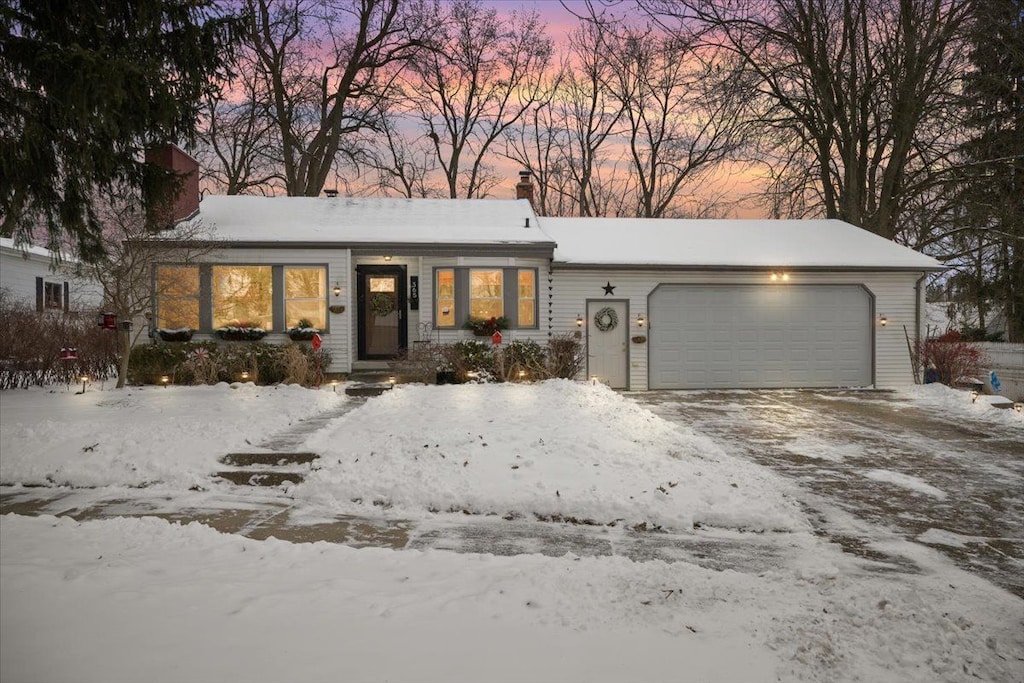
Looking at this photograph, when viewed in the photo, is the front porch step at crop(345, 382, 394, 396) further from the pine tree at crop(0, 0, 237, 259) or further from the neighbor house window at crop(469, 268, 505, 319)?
the pine tree at crop(0, 0, 237, 259)

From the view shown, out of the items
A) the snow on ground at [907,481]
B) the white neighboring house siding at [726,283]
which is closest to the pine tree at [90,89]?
the white neighboring house siding at [726,283]

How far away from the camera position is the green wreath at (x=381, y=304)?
15.2 metres

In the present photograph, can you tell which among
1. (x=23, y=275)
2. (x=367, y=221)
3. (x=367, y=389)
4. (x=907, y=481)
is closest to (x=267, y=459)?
(x=367, y=389)

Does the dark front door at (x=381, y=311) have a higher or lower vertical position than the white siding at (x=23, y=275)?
lower

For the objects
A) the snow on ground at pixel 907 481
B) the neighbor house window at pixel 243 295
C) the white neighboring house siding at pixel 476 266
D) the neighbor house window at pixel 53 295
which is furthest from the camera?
the neighbor house window at pixel 53 295

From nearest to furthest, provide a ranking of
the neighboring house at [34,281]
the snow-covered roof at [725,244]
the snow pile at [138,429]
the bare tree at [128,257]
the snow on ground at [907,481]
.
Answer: the snow on ground at [907,481]
the snow pile at [138,429]
the bare tree at [128,257]
the snow-covered roof at [725,244]
the neighboring house at [34,281]

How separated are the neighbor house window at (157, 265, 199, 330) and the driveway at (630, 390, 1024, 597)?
33.8 ft

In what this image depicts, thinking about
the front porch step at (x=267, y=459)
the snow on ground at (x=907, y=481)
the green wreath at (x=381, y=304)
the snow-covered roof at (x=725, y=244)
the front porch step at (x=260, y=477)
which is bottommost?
the snow on ground at (x=907, y=481)

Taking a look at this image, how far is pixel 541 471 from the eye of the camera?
20.2ft

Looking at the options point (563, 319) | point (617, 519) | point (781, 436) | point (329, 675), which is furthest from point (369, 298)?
point (329, 675)

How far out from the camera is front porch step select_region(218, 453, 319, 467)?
6770mm

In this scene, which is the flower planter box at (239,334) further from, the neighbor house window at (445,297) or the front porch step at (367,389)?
the neighbor house window at (445,297)

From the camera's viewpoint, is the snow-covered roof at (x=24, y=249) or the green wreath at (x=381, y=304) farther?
the snow-covered roof at (x=24, y=249)

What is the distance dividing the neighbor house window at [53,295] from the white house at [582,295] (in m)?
11.1
